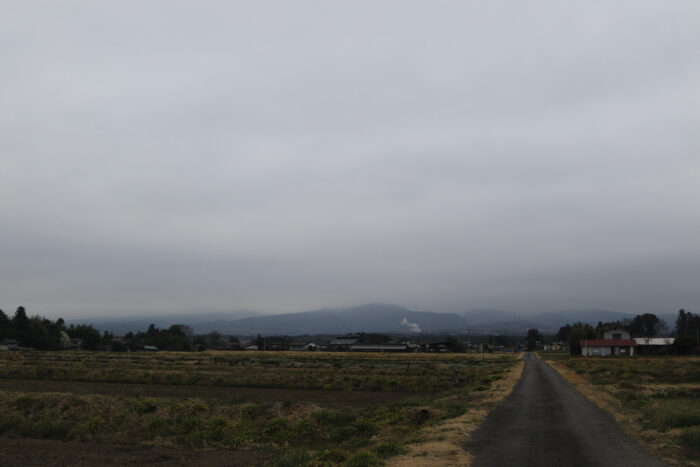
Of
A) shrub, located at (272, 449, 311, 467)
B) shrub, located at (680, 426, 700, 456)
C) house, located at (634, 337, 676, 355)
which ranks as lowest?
house, located at (634, 337, 676, 355)

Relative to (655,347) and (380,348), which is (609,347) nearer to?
(655,347)

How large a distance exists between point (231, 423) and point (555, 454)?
14572 millimetres

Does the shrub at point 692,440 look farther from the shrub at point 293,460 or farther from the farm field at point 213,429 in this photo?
the shrub at point 293,460

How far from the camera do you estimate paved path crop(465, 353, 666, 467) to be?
1461 cm

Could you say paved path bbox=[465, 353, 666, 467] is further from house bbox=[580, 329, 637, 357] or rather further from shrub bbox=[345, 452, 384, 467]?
house bbox=[580, 329, 637, 357]

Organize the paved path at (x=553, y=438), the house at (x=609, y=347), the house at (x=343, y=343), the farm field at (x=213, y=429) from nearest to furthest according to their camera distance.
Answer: the paved path at (x=553, y=438), the farm field at (x=213, y=429), the house at (x=609, y=347), the house at (x=343, y=343)

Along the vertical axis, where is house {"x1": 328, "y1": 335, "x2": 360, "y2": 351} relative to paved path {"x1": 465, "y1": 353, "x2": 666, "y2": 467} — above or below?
below

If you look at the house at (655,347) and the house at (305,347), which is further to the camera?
the house at (305,347)

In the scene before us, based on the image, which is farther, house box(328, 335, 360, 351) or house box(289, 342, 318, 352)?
house box(289, 342, 318, 352)

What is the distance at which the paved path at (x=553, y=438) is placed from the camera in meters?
14.6

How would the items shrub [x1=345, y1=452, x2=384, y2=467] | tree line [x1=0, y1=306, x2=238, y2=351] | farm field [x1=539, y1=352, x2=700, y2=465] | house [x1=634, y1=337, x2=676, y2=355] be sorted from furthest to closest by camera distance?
1. tree line [x1=0, y1=306, x2=238, y2=351]
2. house [x1=634, y1=337, x2=676, y2=355]
3. farm field [x1=539, y1=352, x2=700, y2=465]
4. shrub [x1=345, y1=452, x2=384, y2=467]

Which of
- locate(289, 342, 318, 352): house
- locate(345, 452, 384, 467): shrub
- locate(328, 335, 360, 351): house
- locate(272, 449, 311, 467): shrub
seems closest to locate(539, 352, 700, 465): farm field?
locate(345, 452, 384, 467): shrub

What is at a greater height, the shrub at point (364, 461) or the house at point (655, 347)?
the shrub at point (364, 461)

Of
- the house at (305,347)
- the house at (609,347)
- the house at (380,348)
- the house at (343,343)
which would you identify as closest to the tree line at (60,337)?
the house at (305,347)
